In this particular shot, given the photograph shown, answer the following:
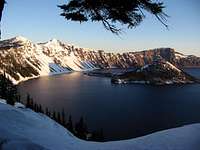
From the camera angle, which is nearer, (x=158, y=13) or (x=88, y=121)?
(x=158, y=13)

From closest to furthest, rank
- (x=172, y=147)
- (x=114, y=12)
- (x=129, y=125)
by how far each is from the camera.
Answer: (x=114, y=12), (x=172, y=147), (x=129, y=125)

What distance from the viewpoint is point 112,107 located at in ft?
490

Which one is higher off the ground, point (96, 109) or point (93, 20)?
point (93, 20)

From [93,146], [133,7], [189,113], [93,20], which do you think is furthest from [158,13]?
[189,113]

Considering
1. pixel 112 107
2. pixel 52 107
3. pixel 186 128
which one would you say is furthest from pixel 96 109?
pixel 186 128

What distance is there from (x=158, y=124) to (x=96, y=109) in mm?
35123

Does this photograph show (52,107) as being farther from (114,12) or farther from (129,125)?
(114,12)

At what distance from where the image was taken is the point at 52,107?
149000 mm

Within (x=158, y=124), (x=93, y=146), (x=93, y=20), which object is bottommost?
(x=158, y=124)

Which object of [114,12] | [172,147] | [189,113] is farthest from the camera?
[189,113]

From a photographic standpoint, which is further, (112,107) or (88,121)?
(112,107)

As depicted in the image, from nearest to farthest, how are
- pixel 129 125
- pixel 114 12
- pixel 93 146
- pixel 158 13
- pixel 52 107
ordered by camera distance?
pixel 158 13, pixel 114 12, pixel 93 146, pixel 129 125, pixel 52 107

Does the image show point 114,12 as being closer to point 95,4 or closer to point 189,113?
point 95,4

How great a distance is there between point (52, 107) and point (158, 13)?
13904 centimetres
